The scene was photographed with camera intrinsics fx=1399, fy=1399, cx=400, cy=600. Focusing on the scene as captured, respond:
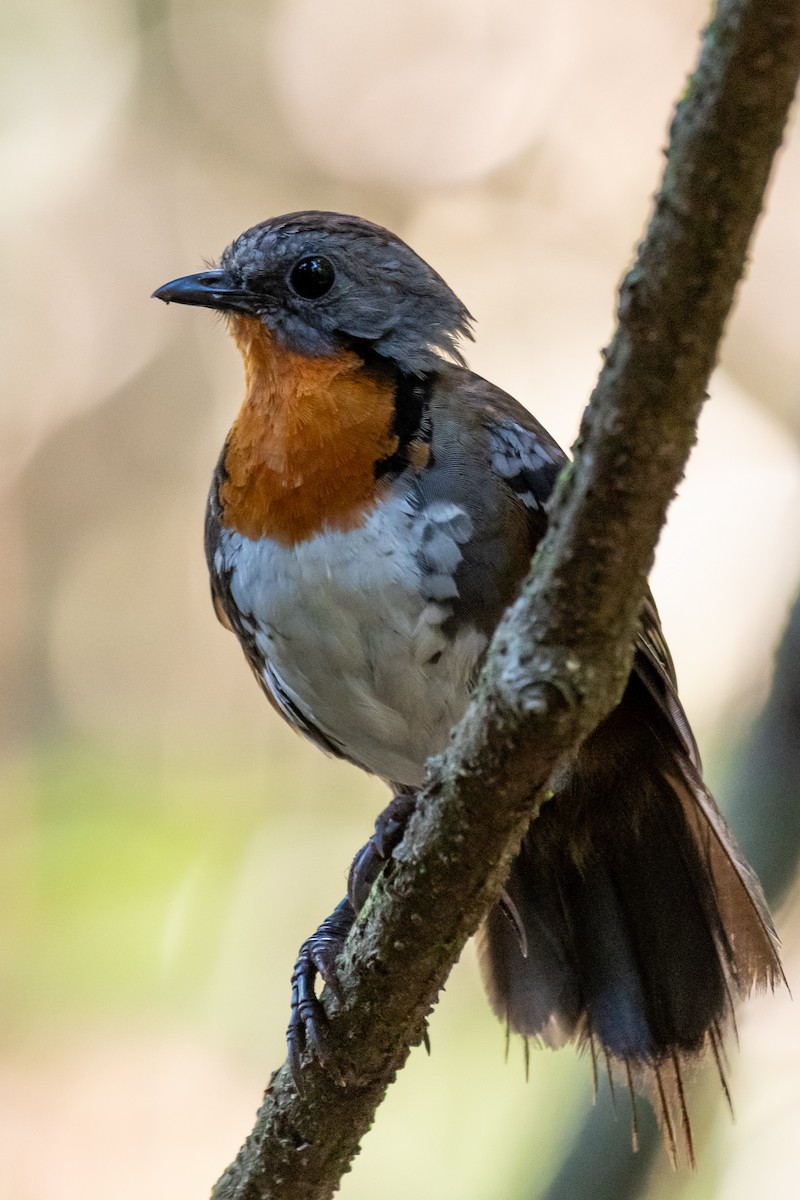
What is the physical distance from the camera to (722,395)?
5.81 m

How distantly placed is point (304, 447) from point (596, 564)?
1421 mm

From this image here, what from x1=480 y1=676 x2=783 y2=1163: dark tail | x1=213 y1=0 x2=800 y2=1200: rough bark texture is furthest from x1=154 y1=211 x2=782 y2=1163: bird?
x1=213 y1=0 x2=800 y2=1200: rough bark texture

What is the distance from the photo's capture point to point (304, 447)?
3160mm

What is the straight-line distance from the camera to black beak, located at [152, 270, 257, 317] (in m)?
3.51

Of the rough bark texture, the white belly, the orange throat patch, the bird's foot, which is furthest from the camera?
the orange throat patch

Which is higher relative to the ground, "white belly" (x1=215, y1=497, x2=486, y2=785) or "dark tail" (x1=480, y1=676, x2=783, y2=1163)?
"white belly" (x1=215, y1=497, x2=486, y2=785)

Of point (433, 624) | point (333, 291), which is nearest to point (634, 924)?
point (433, 624)

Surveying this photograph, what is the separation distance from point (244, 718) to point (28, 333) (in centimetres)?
212

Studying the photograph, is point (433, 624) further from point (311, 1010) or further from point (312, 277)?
point (312, 277)

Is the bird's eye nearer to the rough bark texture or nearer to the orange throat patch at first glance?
the orange throat patch

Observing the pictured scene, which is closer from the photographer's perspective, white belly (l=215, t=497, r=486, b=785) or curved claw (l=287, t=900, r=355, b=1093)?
curved claw (l=287, t=900, r=355, b=1093)

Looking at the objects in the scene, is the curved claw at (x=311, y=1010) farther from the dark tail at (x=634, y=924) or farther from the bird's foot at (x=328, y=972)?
the dark tail at (x=634, y=924)

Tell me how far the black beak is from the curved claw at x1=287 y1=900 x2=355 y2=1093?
157cm

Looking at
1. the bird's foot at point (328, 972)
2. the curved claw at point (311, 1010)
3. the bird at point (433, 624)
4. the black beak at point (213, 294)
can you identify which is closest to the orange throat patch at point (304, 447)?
the bird at point (433, 624)
